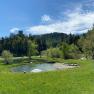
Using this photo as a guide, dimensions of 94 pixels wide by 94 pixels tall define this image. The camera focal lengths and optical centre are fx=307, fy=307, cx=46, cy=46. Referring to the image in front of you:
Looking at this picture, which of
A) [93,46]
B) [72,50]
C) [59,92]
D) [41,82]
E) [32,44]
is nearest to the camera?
[59,92]

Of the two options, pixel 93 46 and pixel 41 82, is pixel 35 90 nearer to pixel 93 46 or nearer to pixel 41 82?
pixel 41 82

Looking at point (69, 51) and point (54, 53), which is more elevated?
point (69, 51)

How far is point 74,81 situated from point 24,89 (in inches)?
252

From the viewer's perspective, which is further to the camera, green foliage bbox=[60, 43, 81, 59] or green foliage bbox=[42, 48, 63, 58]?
green foliage bbox=[42, 48, 63, 58]

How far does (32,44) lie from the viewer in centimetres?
19075

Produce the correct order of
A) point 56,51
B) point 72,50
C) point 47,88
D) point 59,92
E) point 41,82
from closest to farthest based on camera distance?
point 59,92
point 47,88
point 41,82
point 72,50
point 56,51

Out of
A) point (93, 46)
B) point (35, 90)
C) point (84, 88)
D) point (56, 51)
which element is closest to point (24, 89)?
point (35, 90)

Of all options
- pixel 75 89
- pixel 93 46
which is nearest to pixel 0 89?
pixel 75 89

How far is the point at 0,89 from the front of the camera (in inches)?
1011

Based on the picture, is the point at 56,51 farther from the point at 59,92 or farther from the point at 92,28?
the point at 59,92

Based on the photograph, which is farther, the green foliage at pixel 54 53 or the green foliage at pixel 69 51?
the green foliage at pixel 54 53

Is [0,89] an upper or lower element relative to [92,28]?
lower

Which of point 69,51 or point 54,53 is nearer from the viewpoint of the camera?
point 69,51

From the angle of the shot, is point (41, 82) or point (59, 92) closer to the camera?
point (59, 92)
